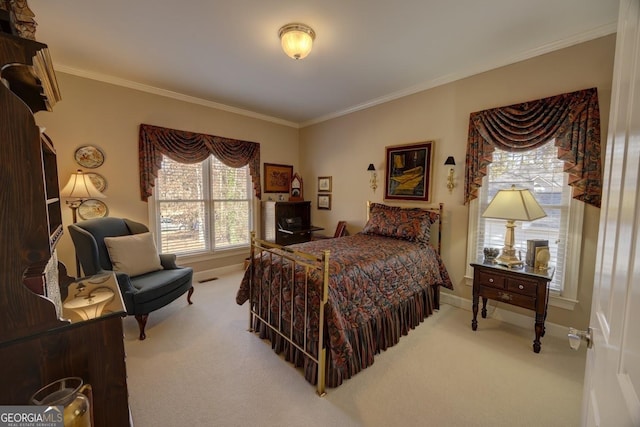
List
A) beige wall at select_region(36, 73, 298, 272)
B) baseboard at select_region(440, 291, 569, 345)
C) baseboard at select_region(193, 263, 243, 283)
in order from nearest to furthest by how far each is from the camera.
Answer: baseboard at select_region(440, 291, 569, 345), beige wall at select_region(36, 73, 298, 272), baseboard at select_region(193, 263, 243, 283)

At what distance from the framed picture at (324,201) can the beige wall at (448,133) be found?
10 cm

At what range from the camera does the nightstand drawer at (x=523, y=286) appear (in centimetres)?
227

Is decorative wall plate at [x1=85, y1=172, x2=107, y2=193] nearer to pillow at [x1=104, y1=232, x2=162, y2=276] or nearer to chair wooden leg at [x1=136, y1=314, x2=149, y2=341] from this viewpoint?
pillow at [x1=104, y1=232, x2=162, y2=276]

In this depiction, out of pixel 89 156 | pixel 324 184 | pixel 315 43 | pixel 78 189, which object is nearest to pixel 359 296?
pixel 315 43

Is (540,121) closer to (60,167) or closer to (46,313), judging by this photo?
(46,313)

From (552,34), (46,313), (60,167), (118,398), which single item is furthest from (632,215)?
(60,167)

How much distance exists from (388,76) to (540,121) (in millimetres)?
1604

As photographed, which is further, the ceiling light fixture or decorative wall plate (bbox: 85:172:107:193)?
decorative wall plate (bbox: 85:172:107:193)

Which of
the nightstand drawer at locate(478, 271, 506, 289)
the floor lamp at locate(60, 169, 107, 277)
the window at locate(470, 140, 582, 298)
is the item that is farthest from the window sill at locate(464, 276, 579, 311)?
the floor lamp at locate(60, 169, 107, 277)

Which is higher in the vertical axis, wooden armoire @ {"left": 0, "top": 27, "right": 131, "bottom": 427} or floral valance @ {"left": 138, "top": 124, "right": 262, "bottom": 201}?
floral valance @ {"left": 138, "top": 124, "right": 262, "bottom": 201}

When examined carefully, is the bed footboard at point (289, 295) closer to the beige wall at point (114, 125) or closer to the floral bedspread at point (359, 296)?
the floral bedspread at point (359, 296)

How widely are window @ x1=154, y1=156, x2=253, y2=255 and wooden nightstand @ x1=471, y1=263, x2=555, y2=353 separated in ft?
11.7

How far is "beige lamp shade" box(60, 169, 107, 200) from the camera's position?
2.69m

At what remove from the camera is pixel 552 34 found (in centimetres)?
225
